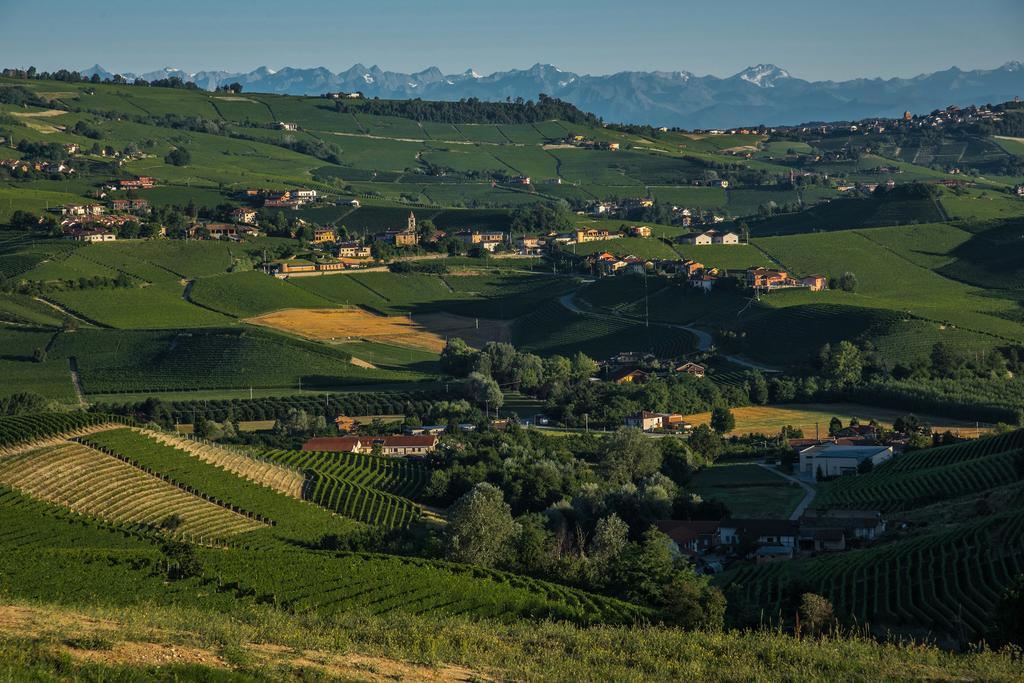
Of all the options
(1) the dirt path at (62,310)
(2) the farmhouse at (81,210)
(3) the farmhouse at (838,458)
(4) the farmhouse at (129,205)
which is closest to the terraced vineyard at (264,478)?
(3) the farmhouse at (838,458)

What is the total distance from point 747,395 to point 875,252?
3660 centimetres

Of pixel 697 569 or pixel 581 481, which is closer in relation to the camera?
pixel 697 569

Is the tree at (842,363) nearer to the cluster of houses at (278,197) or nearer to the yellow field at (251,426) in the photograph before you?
the yellow field at (251,426)

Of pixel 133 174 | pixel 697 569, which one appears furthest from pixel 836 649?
pixel 133 174

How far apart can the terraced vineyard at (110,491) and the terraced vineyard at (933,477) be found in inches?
752

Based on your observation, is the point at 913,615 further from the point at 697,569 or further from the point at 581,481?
the point at 581,481

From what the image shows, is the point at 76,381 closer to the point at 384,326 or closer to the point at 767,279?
the point at 384,326

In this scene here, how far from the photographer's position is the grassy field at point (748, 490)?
151 feet

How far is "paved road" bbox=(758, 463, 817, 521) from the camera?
4509 cm

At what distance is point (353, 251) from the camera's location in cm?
10569

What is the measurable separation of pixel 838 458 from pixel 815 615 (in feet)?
81.3

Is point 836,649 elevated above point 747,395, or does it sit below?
above

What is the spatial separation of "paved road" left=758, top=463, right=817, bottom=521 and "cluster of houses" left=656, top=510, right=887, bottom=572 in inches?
91.9

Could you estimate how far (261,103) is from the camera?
184 meters
